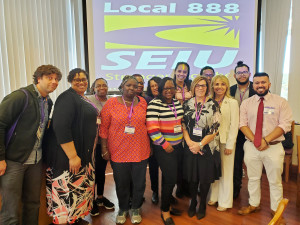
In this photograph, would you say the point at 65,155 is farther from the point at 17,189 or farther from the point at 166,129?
the point at 166,129

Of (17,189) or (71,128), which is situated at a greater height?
(71,128)

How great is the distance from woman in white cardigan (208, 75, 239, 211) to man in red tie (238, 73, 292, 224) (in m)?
0.15

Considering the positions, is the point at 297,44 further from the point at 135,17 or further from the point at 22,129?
the point at 22,129

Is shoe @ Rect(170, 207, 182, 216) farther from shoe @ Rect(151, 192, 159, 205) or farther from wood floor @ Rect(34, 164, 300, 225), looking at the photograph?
shoe @ Rect(151, 192, 159, 205)

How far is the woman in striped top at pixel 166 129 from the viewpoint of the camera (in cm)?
226

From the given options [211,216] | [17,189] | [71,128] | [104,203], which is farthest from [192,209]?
[17,189]

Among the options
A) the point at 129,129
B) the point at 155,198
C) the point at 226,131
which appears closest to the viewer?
the point at 129,129

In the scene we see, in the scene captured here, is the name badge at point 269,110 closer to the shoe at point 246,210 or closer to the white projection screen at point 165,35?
the shoe at point 246,210

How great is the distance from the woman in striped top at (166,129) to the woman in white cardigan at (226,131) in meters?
0.54

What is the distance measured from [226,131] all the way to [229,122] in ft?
0.36

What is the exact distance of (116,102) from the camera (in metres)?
Result: 2.26

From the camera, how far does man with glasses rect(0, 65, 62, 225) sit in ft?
5.59

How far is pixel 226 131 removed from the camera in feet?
8.41

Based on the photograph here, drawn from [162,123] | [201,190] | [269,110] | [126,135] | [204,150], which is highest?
[269,110]
